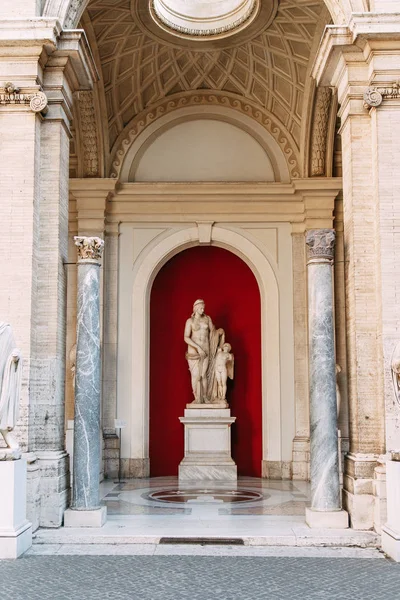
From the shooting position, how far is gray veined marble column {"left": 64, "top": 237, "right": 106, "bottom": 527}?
364 inches

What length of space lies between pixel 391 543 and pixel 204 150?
10.2 meters

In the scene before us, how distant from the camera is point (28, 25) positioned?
9.35m

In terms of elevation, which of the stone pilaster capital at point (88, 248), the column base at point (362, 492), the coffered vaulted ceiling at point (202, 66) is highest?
the coffered vaulted ceiling at point (202, 66)

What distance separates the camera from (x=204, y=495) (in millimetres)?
12359

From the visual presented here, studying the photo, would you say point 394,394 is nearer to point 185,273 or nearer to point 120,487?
point 120,487

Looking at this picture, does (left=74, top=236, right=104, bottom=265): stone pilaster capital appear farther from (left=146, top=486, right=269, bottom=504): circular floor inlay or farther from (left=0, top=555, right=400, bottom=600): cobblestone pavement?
(left=146, top=486, right=269, bottom=504): circular floor inlay

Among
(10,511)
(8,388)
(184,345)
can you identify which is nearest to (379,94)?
(8,388)

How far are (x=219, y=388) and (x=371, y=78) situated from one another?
722 cm

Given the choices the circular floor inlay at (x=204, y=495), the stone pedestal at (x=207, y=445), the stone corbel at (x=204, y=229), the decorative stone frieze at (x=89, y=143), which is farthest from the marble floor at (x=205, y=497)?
the decorative stone frieze at (x=89, y=143)

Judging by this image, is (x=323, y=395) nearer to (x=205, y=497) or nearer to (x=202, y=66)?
(x=205, y=497)

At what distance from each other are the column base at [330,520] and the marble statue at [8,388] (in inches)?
140

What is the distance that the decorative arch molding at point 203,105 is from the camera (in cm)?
1591

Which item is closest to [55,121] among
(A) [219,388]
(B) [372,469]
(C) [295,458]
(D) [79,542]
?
(D) [79,542]

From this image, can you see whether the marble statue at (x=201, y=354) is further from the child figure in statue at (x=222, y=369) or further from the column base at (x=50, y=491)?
the column base at (x=50, y=491)
